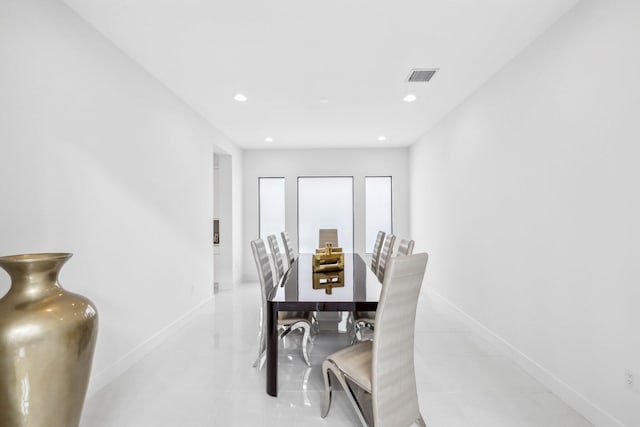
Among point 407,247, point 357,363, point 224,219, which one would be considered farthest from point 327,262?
point 224,219

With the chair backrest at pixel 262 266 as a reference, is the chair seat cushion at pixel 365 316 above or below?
below

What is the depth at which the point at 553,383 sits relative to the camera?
7.73 ft

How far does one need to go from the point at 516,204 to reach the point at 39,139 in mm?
3672

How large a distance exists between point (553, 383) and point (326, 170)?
16.9ft

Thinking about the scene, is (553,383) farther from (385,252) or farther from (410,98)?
(410,98)

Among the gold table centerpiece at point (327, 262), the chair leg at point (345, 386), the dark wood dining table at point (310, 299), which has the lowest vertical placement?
the chair leg at point (345, 386)

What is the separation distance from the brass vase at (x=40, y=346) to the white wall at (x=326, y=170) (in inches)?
213

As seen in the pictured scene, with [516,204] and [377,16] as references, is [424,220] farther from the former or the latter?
[377,16]

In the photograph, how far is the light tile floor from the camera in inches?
80.1

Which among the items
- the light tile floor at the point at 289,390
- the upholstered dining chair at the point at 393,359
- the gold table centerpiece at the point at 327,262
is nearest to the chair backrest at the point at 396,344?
the upholstered dining chair at the point at 393,359

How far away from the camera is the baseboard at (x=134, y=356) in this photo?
238 centimetres

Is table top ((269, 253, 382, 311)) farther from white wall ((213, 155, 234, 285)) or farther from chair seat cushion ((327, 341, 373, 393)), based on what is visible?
white wall ((213, 155, 234, 285))

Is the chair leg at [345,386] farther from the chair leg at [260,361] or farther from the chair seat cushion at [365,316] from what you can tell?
the chair leg at [260,361]

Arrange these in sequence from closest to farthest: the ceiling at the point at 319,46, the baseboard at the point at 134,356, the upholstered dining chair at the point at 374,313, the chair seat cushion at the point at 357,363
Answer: the chair seat cushion at the point at 357,363 → the ceiling at the point at 319,46 → the baseboard at the point at 134,356 → the upholstered dining chair at the point at 374,313
